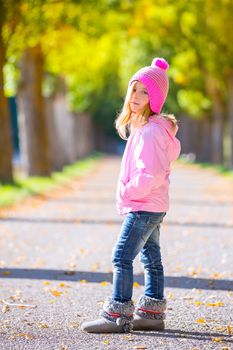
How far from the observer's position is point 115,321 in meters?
6.09

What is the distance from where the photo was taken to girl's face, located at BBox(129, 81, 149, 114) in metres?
6.07

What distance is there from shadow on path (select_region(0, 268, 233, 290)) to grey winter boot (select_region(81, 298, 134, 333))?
2.02 metres

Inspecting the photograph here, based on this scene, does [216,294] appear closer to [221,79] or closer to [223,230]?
[223,230]

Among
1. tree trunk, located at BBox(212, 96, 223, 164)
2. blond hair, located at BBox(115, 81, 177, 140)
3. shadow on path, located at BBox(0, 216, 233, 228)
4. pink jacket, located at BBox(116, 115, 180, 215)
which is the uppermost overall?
blond hair, located at BBox(115, 81, 177, 140)

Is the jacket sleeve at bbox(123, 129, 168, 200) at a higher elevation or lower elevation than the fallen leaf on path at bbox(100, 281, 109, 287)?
higher

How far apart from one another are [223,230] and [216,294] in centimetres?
579

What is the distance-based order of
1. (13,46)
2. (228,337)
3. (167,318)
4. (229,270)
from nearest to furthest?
(228,337) → (167,318) → (229,270) → (13,46)

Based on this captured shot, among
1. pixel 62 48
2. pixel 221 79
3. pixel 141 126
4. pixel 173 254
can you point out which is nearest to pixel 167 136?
pixel 141 126

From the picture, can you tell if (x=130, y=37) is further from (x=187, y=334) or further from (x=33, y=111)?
(x=187, y=334)

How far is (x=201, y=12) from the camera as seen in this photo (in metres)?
29.4

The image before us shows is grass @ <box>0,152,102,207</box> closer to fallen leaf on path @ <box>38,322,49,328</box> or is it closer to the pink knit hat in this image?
fallen leaf on path @ <box>38,322,49,328</box>

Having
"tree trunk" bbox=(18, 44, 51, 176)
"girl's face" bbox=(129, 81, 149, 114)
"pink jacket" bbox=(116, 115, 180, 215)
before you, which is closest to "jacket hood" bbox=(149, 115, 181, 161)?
"pink jacket" bbox=(116, 115, 180, 215)

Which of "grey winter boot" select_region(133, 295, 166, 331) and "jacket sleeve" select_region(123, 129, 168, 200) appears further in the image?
"grey winter boot" select_region(133, 295, 166, 331)

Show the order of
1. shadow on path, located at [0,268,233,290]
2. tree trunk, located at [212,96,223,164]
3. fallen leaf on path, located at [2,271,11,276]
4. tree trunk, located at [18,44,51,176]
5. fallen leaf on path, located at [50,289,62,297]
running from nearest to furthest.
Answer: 1. fallen leaf on path, located at [50,289,62,297]
2. shadow on path, located at [0,268,233,290]
3. fallen leaf on path, located at [2,271,11,276]
4. tree trunk, located at [18,44,51,176]
5. tree trunk, located at [212,96,223,164]
